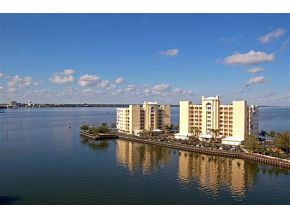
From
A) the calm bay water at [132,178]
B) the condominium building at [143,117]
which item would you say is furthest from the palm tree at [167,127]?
the calm bay water at [132,178]

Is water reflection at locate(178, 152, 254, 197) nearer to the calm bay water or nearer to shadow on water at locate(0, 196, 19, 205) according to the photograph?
the calm bay water

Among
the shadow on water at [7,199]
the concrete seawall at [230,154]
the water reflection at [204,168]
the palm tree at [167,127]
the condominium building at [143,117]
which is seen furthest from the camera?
the palm tree at [167,127]

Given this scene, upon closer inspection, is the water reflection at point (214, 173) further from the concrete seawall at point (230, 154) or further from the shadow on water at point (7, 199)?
the shadow on water at point (7, 199)

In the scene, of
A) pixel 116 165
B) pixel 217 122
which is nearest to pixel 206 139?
pixel 217 122

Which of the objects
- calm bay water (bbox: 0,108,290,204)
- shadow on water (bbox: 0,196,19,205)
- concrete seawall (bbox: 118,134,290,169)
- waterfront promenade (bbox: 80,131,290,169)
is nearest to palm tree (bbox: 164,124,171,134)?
waterfront promenade (bbox: 80,131,290,169)

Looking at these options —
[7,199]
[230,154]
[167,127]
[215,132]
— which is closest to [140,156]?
[230,154]
